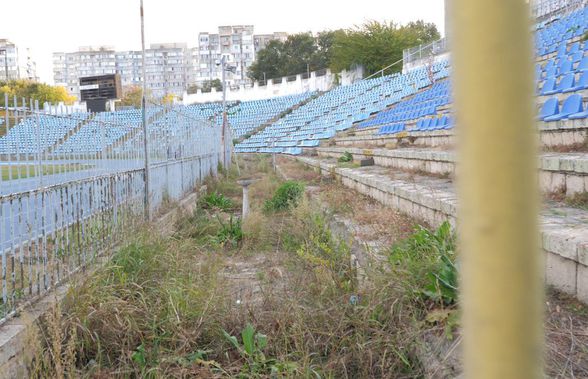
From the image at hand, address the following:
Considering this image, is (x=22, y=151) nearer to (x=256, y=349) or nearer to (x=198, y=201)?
(x=256, y=349)

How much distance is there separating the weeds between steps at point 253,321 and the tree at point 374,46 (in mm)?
42896

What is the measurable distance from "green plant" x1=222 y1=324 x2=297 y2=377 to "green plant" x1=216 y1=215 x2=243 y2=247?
14.7ft

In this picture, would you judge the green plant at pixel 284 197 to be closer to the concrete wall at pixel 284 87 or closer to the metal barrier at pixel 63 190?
the metal barrier at pixel 63 190

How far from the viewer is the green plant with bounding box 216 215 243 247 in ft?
26.6

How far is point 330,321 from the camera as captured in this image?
3434mm

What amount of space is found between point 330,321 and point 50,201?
2886mm

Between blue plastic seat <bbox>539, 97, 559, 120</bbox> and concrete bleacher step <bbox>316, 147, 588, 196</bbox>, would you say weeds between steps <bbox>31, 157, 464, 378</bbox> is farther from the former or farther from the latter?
blue plastic seat <bbox>539, 97, 559, 120</bbox>

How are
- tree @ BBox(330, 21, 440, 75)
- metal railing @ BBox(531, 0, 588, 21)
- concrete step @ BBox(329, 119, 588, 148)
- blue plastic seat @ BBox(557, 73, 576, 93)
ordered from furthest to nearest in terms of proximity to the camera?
tree @ BBox(330, 21, 440, 75) → metal railing @ BBox(531, 0, 588, 21) → blue plastic seat @ BBox(557, 73, 576, 93) → concrete step @ BBox(329, 119, 588, 148)

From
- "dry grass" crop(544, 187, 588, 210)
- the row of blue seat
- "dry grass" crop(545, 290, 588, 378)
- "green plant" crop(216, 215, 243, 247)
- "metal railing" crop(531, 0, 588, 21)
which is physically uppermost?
"metal railing" crop(531, 0, 588, 21)

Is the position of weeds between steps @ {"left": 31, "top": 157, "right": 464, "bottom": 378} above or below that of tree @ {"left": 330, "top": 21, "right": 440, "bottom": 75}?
below

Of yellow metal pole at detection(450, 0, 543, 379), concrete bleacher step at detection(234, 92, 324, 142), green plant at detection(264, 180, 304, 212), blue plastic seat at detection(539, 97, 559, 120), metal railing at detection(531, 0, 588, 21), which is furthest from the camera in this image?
concrete bleacher step at detection(234, 92, 324, 142)

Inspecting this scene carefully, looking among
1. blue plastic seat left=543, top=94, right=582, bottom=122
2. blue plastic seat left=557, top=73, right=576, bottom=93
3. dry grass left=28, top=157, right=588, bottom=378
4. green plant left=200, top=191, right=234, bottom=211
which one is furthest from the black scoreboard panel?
blue plastic seat left=543, top=94, right=582, bottom=122

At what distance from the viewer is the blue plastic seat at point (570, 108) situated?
20.2ft

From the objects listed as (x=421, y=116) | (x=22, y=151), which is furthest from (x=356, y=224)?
(x=421, y=116)
